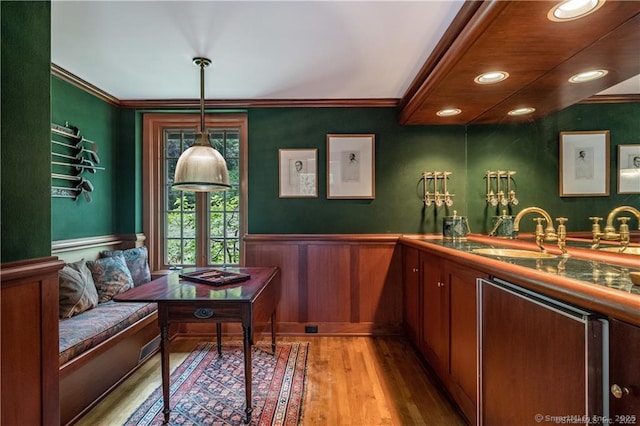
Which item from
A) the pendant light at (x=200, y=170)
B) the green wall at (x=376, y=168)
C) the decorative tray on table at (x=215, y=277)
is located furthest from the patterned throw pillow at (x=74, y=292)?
the green wall at (x=376, y=168)

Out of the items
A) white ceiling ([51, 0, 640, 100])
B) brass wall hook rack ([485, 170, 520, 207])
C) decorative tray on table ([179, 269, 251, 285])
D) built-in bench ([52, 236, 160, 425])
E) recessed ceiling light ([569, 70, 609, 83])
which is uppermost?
white ceiling ([51, 0, 640, 100])

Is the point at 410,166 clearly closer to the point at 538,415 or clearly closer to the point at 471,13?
the point at 471,13

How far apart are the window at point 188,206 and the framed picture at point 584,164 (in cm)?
287

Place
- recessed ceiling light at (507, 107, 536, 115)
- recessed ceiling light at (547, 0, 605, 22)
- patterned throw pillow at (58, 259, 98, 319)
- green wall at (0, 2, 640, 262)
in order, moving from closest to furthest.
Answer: recessed ceiling light at (547, 0, 605, 22) → patterned throw pillow at (58, 259, 98, 319) → recessed ceiling light at (507, 107, 536, 115) → green wall at (0, 2, 640, 262)

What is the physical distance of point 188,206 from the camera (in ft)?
11.6

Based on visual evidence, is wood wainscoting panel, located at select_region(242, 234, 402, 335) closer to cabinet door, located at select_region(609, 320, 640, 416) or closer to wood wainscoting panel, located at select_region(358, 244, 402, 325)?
wood wainscoting panel, located at select_region(358, 244, 402, 325)

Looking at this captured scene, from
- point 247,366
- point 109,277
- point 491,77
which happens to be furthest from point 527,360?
point 109,277

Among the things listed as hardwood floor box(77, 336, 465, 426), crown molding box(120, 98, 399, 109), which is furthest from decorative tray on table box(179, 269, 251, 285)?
crown molding box(120, 98, 399, 109)

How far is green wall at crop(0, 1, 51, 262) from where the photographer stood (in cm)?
116

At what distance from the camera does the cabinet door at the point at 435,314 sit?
212cm

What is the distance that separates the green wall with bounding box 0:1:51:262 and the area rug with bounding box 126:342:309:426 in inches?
52.2

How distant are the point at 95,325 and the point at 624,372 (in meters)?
2.71

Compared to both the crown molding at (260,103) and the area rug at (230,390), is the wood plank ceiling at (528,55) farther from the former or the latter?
the area rug at (230,390)

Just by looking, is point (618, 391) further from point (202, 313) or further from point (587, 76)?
point (587, 76)
